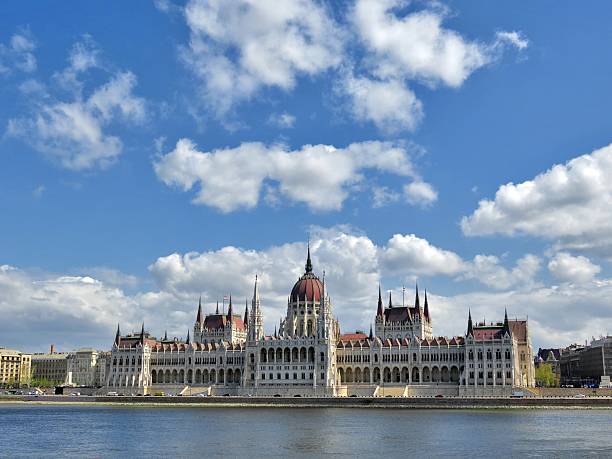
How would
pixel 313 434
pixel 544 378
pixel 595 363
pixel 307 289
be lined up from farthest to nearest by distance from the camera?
1. pixel 595 363
2. pixel 544 378
3. pixel 307 289
4. pixel 313 434

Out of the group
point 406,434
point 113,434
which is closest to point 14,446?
point 113,434

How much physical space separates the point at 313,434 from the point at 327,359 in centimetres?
6912

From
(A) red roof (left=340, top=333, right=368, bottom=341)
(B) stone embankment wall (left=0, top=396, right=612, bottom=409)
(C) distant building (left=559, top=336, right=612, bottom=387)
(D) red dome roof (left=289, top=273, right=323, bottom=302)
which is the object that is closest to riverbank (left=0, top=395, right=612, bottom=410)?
(B) stone embankment wall (left=0, top=396, right=612, bottom=409)

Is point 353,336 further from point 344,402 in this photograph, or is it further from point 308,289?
point 344,402

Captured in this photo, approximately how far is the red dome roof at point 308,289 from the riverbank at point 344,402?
30.9 m

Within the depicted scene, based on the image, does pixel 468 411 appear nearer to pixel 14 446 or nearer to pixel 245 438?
pixel 245 438

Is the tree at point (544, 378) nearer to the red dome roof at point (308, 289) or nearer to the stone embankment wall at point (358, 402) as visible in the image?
the stone embankment wall at point (358, 402)

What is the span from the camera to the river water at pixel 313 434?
63531 mm

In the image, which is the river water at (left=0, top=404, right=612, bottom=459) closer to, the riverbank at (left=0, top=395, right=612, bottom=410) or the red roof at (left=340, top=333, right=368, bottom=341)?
the riverbank at (left=0, top=395, right=612, bottom=410)

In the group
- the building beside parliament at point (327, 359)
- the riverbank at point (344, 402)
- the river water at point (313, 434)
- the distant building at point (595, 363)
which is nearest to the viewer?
the river water at point (313, 434)

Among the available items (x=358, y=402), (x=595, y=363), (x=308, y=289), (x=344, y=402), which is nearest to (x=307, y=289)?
(x=308, y=289)

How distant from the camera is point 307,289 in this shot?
532ft

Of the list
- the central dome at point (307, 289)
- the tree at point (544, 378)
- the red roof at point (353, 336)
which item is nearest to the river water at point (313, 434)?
the red roof at point (353, 336)

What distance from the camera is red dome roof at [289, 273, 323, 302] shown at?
161 metres
